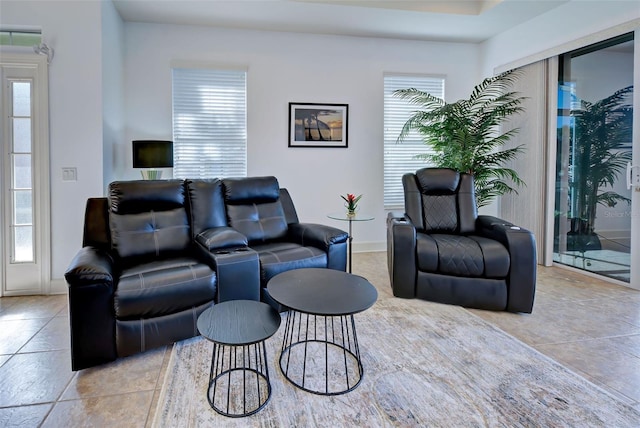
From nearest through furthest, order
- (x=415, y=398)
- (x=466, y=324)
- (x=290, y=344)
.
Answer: (x=415, y=398), (x=290, y=344), (x=466, y=324)

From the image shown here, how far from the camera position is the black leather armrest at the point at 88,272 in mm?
1970

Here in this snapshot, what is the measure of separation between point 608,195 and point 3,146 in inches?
226

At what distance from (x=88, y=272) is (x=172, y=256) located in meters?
0.79

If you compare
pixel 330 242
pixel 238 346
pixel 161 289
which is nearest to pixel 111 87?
pixel 161 289

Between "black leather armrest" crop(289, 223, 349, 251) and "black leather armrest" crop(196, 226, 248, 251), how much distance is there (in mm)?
629

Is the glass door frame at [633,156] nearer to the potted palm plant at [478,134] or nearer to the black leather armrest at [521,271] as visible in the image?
the potted palm plant at [478,134]

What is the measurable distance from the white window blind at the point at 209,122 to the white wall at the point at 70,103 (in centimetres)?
111

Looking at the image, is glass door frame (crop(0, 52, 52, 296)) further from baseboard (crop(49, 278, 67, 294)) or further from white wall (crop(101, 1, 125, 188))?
white wall (crop(101, 1, 125, 188))

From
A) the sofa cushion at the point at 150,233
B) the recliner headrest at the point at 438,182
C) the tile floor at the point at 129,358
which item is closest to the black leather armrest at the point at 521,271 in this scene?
the tile floor at the point at 129,358

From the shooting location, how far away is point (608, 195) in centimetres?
371

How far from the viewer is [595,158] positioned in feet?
12.5

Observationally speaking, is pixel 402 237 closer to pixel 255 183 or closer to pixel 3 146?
pixel 255 183

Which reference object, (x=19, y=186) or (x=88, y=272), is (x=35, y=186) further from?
(x=88, y=272)

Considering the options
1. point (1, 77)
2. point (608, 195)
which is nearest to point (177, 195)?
point (1, 77)
